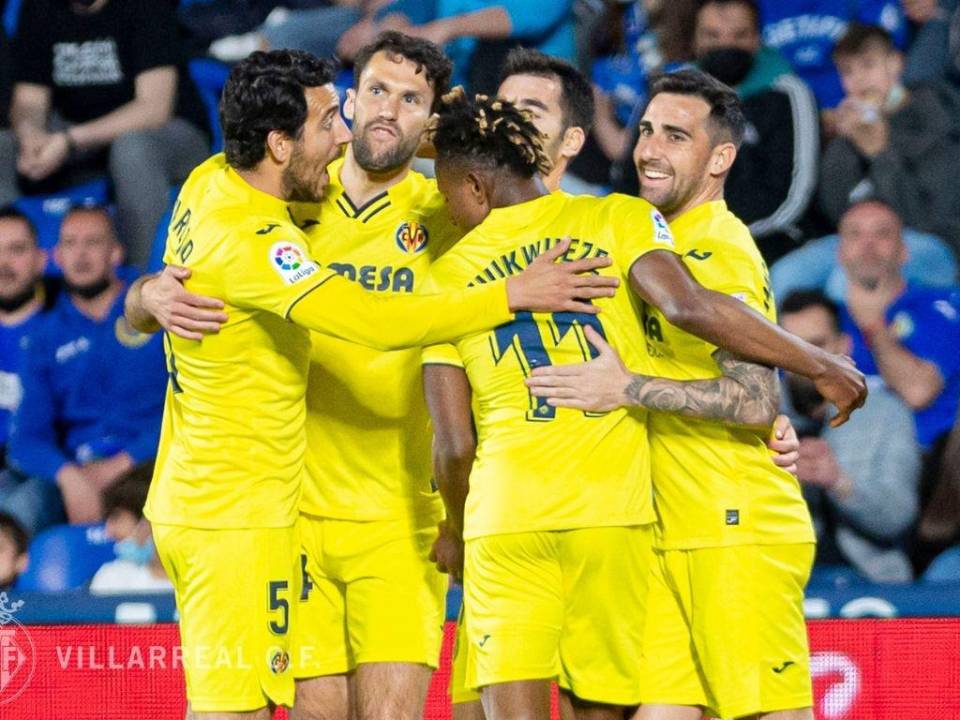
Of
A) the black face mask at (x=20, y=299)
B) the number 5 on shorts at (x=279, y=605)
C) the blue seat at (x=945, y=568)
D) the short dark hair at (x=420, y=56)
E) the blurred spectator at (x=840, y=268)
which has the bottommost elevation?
the blue seat at (x=945, y=568)

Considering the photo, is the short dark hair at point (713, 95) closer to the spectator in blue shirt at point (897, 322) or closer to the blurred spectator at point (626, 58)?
the spectator in blue shirt at point (897, 322)

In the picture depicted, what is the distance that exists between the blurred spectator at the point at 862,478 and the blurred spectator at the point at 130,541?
2.95 m

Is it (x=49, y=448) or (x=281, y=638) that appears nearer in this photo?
(x=281, y=638)

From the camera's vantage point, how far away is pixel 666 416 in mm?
4363

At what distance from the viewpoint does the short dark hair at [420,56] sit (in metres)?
4.82

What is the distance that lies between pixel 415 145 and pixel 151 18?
12.7 feet

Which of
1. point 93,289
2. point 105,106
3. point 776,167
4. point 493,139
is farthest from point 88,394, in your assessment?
point 493,139

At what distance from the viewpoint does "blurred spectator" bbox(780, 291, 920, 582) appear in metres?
6.96

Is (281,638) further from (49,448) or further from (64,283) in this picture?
(64,283)

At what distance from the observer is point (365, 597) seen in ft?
15.4

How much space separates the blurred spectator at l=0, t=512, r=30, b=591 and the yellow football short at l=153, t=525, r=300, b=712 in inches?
127

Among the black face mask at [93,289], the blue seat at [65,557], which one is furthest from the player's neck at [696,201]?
the black face mask at [93,289]

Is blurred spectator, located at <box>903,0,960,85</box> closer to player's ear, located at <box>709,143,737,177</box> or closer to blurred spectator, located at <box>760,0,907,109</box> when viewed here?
blurred spectator, located at <box>760,0,907,109</box>

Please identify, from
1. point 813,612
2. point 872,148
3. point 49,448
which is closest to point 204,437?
point 813,612
